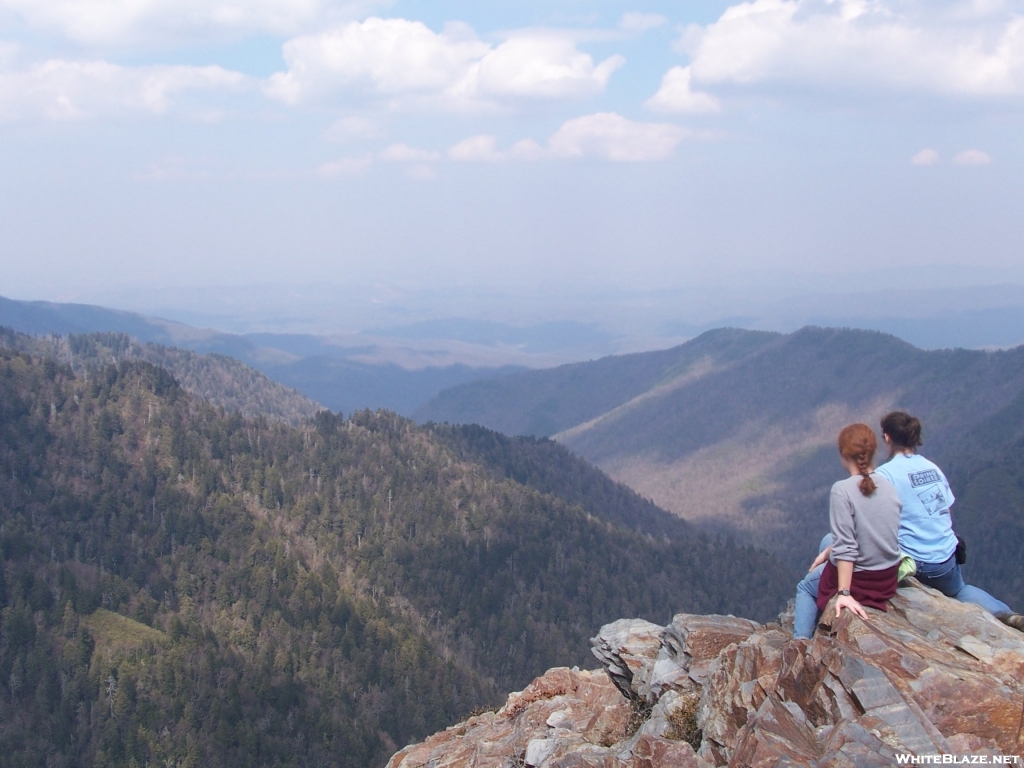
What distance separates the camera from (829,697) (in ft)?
57.1

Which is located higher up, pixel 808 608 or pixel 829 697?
pixel 808 608

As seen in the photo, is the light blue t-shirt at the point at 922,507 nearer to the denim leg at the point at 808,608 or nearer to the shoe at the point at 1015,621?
the denim leg at the point at 808,608

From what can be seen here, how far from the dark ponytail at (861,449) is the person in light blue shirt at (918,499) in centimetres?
168

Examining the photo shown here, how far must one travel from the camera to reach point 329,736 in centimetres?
11625

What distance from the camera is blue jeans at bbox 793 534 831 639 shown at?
19828 millimetres

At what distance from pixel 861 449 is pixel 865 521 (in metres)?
1.65

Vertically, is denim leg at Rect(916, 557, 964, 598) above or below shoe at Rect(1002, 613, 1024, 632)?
above

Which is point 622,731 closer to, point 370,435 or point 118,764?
point 118,764

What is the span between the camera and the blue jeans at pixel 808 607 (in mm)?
19828

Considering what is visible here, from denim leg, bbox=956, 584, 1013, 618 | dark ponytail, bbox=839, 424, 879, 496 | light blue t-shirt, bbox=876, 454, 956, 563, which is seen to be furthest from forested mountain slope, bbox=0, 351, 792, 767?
dark ponytail, bbox=839, 424, 879, 496

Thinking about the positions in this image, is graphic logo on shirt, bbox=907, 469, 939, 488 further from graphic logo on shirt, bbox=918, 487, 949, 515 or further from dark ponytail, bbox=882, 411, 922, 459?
dark ponytail, bbox=882, 411, 922, 459

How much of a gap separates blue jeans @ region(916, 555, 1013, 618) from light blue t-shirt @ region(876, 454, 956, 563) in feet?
1.66

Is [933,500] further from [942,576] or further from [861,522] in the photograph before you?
[861,522]

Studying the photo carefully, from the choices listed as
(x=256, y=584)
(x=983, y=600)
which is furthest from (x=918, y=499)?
(x=256, y=584)
